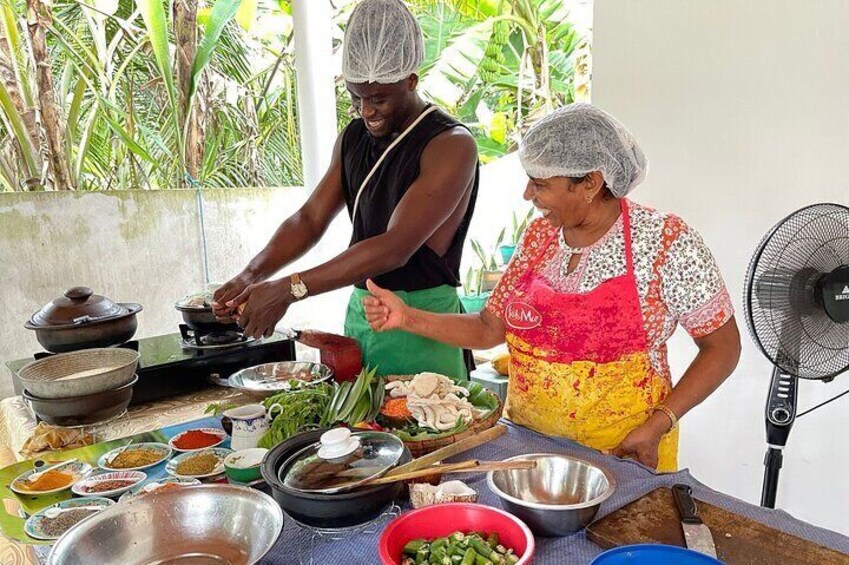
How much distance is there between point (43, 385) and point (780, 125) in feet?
9.50

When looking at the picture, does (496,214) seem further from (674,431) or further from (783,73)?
(674,431)

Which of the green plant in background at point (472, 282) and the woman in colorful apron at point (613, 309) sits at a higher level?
the woman in colorful apron at point (613, 309)

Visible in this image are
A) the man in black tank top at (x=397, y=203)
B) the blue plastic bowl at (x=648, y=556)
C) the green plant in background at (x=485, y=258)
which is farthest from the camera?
the green plant in background at (x=485, y=258)

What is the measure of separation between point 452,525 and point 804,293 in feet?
4.30

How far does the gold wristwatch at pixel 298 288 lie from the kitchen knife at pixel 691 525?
123 cm

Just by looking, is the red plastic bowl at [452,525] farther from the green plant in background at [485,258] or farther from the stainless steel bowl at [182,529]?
the green plant in background at [485,258]

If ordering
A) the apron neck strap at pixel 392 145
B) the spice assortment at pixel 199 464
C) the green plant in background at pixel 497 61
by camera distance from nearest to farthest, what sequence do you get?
1. the spice assortment at pixel 199 464
2. the apron neck strap at pixel 392 145
3. the green plant in background at pixel 497 61

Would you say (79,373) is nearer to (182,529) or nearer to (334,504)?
(182,529)

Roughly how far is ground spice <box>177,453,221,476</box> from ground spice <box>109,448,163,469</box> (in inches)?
4.2

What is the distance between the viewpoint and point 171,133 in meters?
5.48

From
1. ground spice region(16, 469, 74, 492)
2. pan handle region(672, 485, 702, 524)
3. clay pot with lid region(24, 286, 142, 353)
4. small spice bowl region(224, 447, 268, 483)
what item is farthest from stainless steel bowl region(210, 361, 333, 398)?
pan handle region(672, 485, 702, 524)

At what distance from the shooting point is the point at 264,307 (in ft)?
6.29

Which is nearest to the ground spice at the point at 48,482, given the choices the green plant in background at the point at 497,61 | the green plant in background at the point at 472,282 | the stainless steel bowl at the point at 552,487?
the stainless steel bowl at the point at 552,487

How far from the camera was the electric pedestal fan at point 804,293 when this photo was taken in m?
1.73
